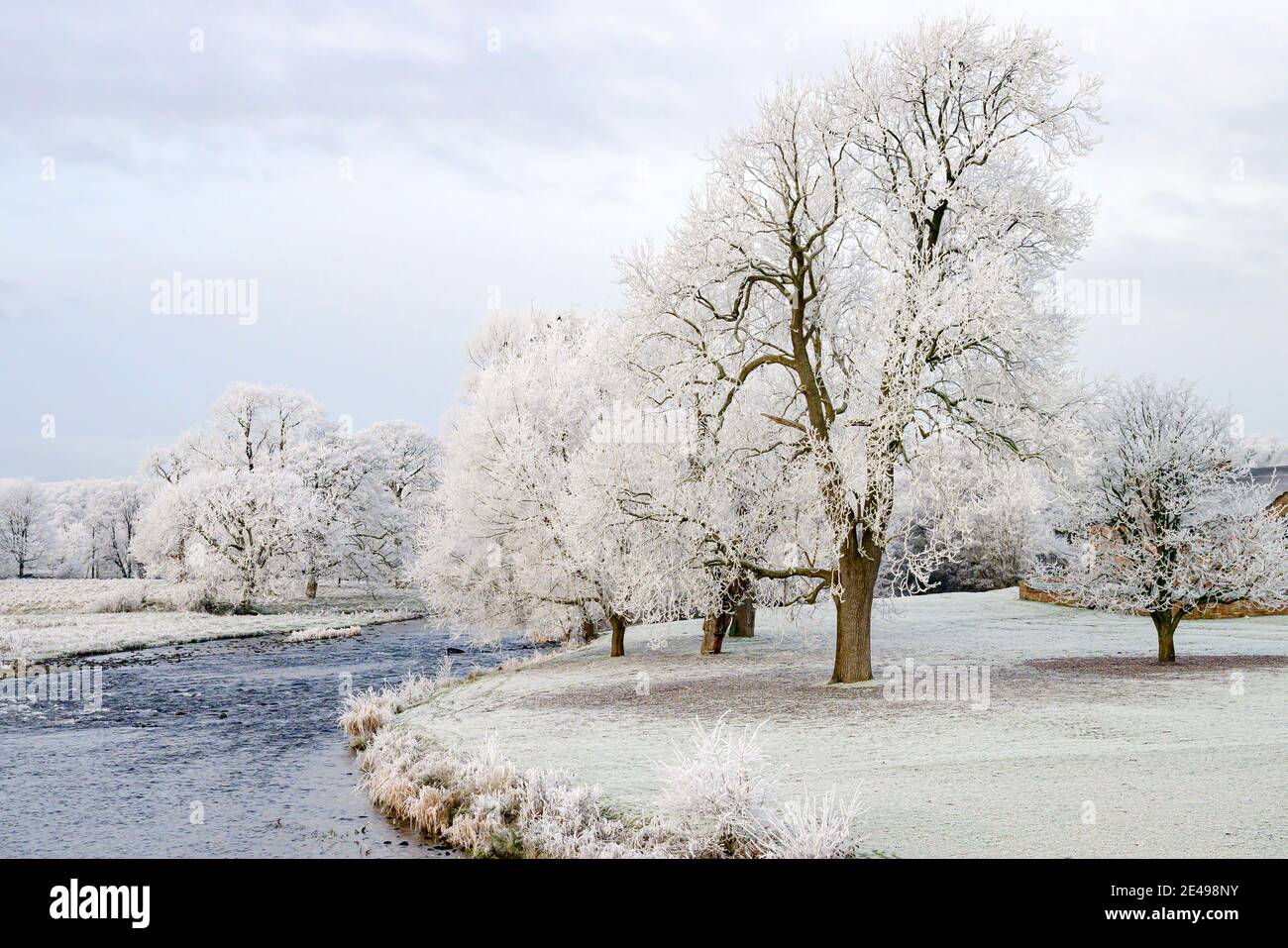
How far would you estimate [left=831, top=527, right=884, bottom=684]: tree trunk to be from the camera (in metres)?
21.6

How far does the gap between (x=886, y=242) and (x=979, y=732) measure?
1017 centimetres

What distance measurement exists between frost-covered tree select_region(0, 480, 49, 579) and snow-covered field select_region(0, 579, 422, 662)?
1093 inches

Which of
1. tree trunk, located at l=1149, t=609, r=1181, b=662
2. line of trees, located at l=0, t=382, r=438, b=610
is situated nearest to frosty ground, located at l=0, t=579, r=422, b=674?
line of trees, located at l=0, t=382, r=438, b=610

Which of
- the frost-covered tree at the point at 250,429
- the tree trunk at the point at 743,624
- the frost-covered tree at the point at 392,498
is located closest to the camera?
the tree trunk at the point at 743,624

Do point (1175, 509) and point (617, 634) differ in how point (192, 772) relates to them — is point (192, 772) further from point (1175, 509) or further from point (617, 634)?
point (1175, 509)

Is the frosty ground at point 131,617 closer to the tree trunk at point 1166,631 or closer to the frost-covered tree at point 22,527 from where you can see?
the frost-covered tree at point 22,527

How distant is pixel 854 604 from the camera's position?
21.8 meters

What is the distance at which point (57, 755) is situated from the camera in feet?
62.5

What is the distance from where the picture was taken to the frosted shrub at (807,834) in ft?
32.1

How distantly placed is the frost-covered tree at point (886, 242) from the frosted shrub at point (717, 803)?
994 centimetres

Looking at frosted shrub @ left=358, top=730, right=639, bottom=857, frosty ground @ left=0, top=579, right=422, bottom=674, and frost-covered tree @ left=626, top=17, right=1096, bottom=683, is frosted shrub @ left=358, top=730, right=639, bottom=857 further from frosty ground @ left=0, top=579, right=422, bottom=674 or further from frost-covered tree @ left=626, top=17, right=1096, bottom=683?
frosty ground @ left=0, top=579, right=422, bottom=674

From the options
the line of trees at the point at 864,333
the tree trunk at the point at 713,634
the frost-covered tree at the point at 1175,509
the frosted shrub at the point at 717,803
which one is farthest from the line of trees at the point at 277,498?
the frosted shrub at the point at 717,803
